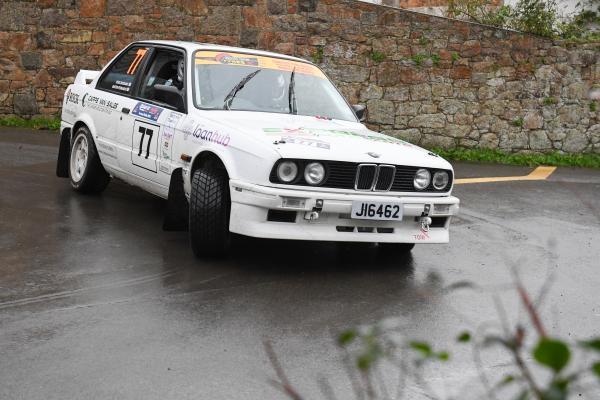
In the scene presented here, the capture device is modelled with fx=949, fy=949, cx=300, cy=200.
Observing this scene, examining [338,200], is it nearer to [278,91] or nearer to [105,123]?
[278,91]

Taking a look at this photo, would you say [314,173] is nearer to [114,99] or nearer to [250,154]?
[250,154]

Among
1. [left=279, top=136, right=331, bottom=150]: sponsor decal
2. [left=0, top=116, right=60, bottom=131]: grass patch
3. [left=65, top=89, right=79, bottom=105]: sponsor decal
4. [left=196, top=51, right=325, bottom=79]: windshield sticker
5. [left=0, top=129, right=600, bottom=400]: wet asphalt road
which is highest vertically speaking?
[left=196, top=51, right=325, bottom=79]: windshield sticker

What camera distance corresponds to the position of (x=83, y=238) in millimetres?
7457

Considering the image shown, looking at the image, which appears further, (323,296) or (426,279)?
(426,279)

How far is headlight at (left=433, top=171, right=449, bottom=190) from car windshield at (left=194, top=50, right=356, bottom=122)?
1.41 m

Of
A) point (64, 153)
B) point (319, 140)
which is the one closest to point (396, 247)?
point (319, 140)

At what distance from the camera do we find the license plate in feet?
21.3

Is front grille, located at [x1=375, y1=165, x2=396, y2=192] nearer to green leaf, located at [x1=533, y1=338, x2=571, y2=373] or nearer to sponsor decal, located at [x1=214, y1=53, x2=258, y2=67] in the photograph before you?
sponsor decal, located at [x1=214, y1=53, x2=258, y2=67]

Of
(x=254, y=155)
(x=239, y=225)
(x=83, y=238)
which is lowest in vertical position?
(x=83, y=238)

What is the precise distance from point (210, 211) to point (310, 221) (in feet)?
2.29

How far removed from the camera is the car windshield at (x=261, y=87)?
7.70 metres

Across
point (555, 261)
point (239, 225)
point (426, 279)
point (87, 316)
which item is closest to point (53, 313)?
point (87, 316)

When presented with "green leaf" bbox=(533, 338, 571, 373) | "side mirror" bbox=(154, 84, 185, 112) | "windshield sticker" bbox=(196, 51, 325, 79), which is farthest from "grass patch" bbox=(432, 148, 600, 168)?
"green leaf" bbox=(533, 338, 571, 373)

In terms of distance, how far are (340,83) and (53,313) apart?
35.9 feet
